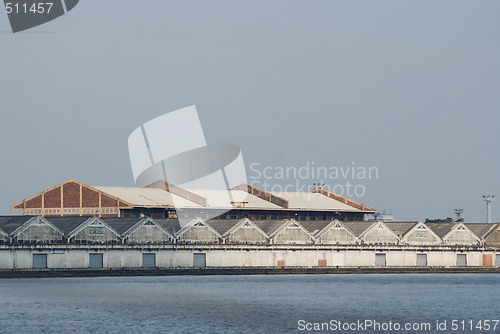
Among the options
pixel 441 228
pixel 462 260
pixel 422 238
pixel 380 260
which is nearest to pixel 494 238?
pixel 462 260

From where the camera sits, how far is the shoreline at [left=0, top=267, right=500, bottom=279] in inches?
5207

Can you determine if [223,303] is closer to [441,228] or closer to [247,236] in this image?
[247,236]

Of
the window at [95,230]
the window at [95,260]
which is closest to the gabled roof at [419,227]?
the window at [95,230]

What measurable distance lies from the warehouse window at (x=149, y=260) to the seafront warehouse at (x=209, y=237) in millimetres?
136

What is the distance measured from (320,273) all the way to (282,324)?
71059 mm

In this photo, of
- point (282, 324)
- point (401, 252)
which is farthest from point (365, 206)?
point (282, 324)

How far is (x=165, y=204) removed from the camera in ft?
534

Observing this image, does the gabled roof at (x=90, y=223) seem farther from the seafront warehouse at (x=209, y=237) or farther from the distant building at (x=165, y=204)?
the distant building at (x=165, y=204)

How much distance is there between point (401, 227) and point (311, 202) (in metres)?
22.8

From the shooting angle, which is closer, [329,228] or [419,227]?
[329,228]

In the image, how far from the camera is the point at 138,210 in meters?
158

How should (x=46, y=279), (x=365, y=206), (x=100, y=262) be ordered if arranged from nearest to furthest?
(x=46, y=279) → (x=100, y=262) → (x=365, y=206)

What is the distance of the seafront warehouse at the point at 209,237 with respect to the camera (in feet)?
447

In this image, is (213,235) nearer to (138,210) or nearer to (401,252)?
(138,210)
